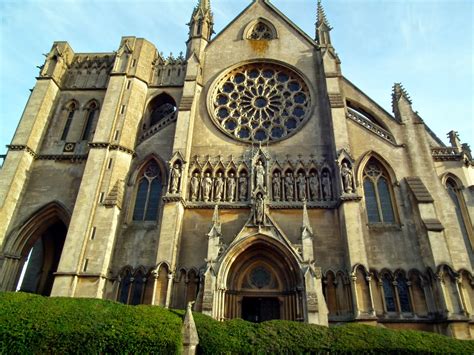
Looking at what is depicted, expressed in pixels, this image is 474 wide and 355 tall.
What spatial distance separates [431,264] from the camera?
14.3m

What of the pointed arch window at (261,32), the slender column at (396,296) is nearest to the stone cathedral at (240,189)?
the slender column at (396,296)

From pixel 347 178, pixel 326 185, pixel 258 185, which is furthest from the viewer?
pixel 326 185

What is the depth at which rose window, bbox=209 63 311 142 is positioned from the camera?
19391 mm

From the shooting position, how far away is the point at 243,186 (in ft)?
56.5

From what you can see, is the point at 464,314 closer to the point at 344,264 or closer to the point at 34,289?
the point at 344,264

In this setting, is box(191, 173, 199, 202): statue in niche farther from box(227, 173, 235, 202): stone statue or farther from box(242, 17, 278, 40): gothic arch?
box(242, 17, 278, 40): gothic arch

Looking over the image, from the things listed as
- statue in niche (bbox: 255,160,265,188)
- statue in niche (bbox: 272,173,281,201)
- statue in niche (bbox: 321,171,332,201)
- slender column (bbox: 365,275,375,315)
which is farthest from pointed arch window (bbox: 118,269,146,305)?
slender column (bbox: 365,275,375,315)

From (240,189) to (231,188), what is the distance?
462mm

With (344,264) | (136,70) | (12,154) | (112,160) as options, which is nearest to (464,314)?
(344,264)

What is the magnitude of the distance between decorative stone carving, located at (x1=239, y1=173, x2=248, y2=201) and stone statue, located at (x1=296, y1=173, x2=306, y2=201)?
2.62 m

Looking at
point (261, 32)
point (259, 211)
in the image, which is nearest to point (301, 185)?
point (259, 211)

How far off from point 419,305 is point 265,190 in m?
8.06

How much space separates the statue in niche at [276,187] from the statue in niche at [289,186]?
1.30 ft

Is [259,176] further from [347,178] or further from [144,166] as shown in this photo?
[144,166]
